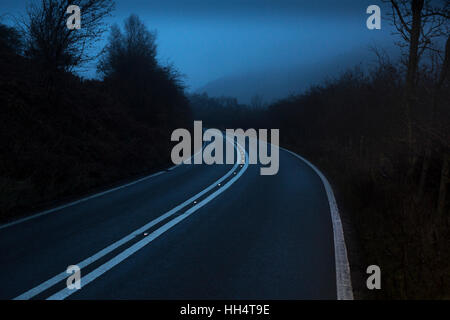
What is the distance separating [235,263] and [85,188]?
7106 millimetres

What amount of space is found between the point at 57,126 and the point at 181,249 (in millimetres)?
11117

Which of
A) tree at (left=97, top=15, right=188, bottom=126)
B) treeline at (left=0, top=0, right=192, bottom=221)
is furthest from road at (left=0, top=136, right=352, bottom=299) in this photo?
tree at (left=97, top=15, right=188, bottom=126)

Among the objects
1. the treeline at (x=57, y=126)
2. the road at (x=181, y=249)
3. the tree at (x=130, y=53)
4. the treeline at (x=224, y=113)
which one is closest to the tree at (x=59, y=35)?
the treeline at (x=57, y=126)

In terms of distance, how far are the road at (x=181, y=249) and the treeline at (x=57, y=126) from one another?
61.1 inches

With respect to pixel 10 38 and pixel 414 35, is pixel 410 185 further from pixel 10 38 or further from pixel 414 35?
pixel 10 38

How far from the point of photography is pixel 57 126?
14.5m

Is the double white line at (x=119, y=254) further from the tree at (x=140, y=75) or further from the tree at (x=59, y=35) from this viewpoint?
the tree at (x=140, y=75)

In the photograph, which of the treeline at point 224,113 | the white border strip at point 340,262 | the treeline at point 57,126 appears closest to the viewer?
the white border strip at point 340,262

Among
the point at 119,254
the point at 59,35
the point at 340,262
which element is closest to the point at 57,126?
the point at 59,35

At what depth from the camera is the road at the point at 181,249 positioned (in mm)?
4340

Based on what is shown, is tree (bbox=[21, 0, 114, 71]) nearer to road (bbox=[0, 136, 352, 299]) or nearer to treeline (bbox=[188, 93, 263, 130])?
road (bbox=[0, 136, 352, 299])

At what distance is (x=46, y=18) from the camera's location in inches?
537

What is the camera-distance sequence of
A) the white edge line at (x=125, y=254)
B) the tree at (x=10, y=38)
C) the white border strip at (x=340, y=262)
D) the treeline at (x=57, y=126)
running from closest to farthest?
the white edge line at (x=125, y=254)
the white border strip at (x=340, y=262)
the treeline at (x=57, y=126)
the tree at (x=10, y=38)
